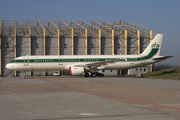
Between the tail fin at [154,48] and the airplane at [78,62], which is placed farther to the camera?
the tail fin at [154,48]

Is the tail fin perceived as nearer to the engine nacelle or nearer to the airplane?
the airplane

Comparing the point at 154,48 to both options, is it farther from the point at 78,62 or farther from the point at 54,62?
the point at 54,62

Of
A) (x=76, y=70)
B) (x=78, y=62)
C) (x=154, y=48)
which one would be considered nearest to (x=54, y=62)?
(x=78, y=62)

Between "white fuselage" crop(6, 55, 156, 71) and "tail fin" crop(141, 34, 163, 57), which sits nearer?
"white fuselage" crop(6, 55, 156, 71)

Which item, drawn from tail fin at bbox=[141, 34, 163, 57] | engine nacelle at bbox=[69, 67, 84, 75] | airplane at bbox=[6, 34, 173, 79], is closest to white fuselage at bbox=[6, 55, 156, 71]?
airplane at bbox=[6, 34, 173, 79]

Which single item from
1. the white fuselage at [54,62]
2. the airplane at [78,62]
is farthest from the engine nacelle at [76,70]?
the white fuselage at [54,62]

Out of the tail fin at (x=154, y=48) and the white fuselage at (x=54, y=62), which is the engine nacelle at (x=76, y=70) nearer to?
the white fuselage at (x=54, y=62)

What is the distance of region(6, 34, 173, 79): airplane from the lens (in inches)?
1436

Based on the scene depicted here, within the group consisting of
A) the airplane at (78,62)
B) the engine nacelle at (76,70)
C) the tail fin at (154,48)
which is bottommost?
the engine nacelle at (76,70)

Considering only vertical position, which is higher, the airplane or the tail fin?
the tail fin

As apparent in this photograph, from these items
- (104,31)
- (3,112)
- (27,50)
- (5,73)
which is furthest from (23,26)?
(3,112)

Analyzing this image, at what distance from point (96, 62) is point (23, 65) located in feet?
39.7

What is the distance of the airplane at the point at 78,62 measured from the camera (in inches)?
1436

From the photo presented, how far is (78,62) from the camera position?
1496 inches
